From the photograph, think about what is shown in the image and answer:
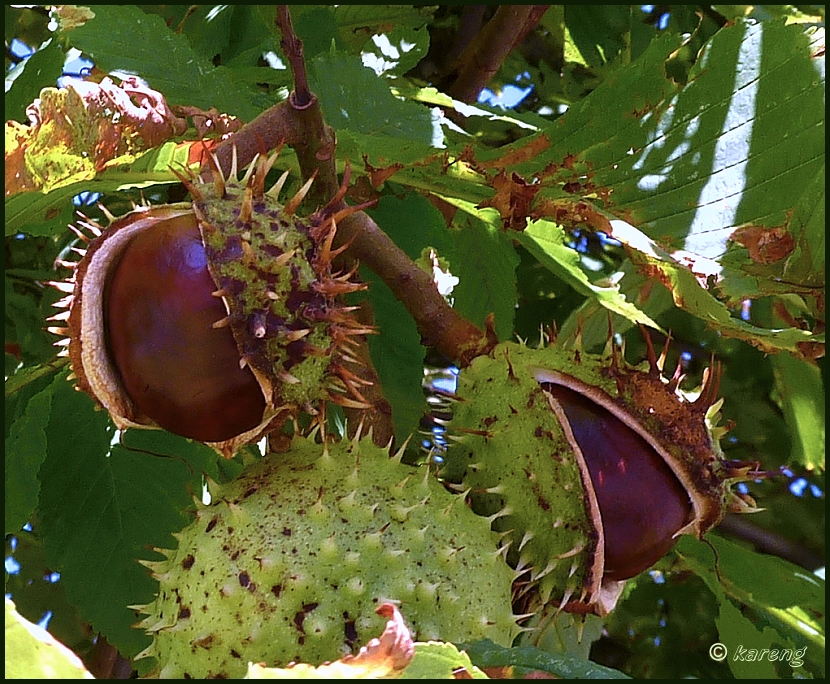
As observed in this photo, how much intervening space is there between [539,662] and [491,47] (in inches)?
44.9

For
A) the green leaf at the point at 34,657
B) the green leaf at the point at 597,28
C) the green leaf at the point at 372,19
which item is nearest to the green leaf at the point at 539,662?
the green leaf at the point at 34,657

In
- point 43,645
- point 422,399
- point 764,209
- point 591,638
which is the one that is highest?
point 764,209

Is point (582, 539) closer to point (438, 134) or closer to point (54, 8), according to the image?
point (438, 134)

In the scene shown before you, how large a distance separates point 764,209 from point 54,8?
0.83 meters

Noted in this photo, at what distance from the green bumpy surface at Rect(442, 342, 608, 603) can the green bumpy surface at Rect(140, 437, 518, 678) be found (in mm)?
56

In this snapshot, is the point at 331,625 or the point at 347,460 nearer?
the point at 331,625

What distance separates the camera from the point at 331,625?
0.73 metres

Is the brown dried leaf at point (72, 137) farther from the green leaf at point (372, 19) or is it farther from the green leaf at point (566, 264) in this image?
the green leaf at point (372, 19)

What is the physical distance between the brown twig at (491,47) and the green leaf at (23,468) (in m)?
0.92

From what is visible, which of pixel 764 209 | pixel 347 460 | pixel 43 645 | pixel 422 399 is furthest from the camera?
pixel 422 399

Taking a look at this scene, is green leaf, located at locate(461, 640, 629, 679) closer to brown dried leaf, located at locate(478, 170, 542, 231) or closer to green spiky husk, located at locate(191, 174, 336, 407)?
green spiky husk, located at locate(191, 174, 336, 407)

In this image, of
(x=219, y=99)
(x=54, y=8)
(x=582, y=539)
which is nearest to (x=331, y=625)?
(x=582, y=539)

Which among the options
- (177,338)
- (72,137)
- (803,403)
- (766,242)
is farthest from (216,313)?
(803,403)

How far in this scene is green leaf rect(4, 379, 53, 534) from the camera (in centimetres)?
96
